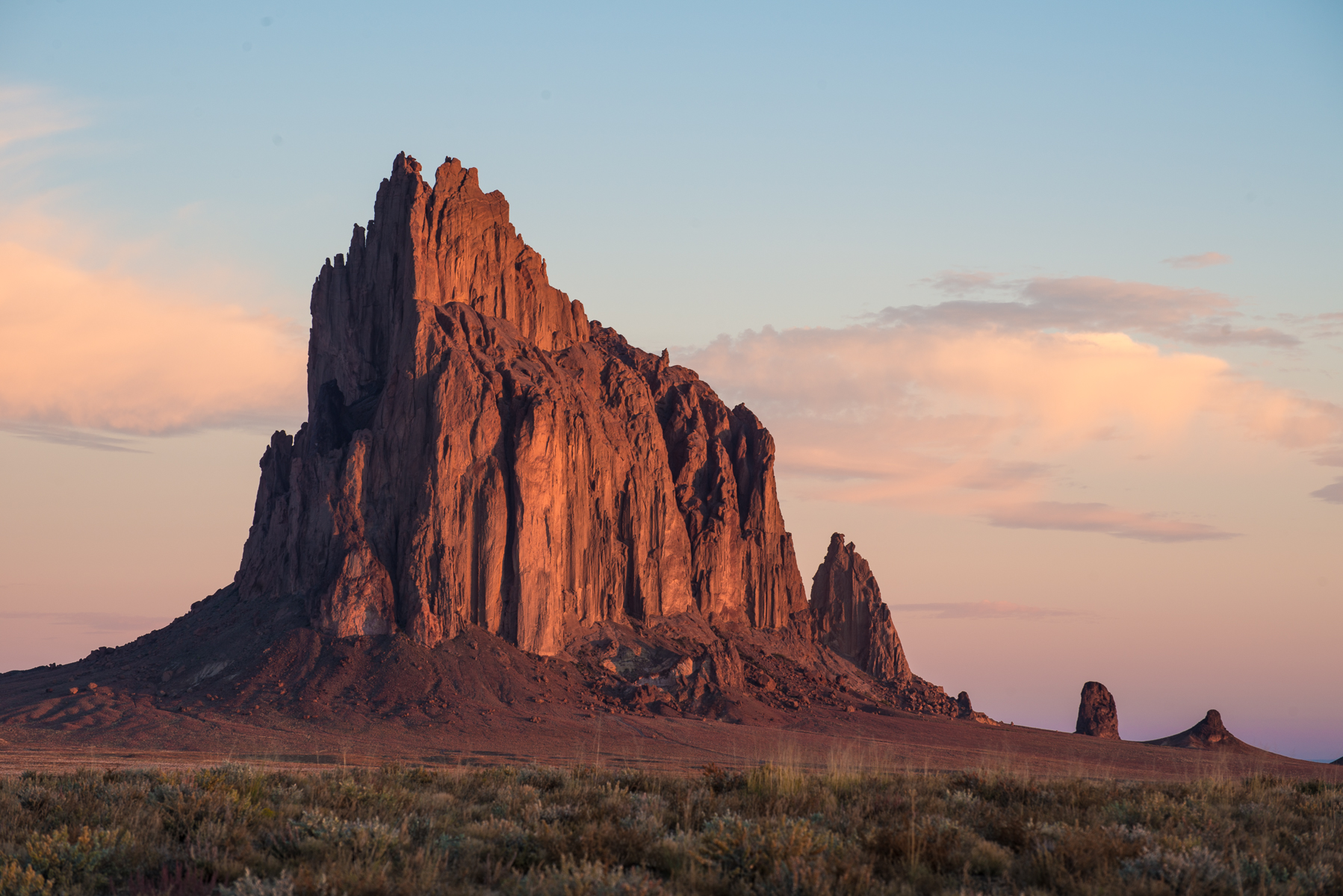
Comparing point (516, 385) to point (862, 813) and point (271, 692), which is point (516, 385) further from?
point (862, 813)

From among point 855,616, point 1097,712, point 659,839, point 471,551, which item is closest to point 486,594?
point 471,551

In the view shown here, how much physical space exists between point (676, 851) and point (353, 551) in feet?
290

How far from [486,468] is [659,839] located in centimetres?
9063

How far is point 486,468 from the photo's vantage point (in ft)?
338

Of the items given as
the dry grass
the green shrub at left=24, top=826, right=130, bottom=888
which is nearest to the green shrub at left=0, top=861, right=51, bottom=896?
the dry grass

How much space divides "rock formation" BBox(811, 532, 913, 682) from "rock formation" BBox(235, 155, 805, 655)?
1.78 meters

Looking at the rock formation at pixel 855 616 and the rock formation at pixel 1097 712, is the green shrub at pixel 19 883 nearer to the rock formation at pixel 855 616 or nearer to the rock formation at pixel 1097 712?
the rock formation at pixel 1097 712

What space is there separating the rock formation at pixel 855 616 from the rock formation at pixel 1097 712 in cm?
2321

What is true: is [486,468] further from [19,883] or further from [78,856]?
[19,883]

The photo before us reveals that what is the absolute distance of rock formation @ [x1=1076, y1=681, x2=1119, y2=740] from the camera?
117 m

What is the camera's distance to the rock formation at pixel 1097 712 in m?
117

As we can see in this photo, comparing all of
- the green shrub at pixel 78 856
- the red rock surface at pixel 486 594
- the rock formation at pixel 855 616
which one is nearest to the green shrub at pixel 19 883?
the green shrub at pixel 78 856

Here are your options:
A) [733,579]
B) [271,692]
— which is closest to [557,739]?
[271,692]

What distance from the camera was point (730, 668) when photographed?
354 feet
